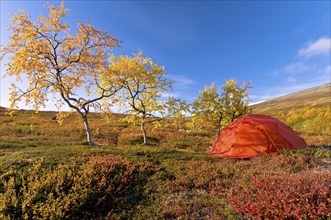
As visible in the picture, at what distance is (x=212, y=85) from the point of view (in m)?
25.3

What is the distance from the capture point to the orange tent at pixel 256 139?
50.9 ft

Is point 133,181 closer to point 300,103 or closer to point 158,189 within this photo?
point 158,189

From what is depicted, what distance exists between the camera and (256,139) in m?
15.9

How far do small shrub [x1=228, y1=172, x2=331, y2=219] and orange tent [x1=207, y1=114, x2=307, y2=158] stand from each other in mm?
7349

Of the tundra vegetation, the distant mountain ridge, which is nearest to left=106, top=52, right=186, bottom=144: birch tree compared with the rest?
the tundra vegetation

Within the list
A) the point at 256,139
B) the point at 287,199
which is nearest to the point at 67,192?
the point at 287,199

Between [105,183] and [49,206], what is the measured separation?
2.28 metres

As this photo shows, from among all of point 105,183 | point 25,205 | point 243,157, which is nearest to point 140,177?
point 105,183

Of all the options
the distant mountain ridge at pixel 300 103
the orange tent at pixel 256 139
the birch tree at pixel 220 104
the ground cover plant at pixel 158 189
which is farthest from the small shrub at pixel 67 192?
the distant mountain ridge at pixel 300 103

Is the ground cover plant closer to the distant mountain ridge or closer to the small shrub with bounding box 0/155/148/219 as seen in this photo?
the small shrub with bounding box 0/155/148/219

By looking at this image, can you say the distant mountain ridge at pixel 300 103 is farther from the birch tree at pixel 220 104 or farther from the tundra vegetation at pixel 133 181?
the tundra vegetation at pixel 133 181

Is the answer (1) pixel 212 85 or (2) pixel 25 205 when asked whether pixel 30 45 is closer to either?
(2) pixel 25 205

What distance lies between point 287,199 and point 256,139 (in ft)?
31.6

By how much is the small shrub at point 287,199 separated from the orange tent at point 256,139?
735 centimetres
